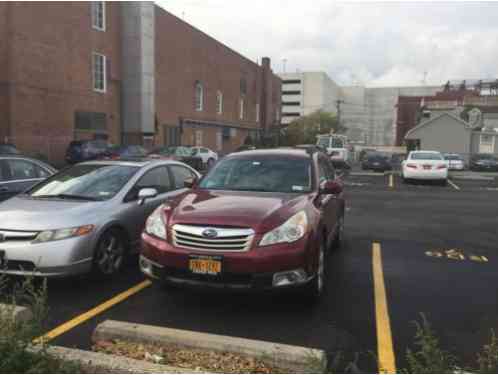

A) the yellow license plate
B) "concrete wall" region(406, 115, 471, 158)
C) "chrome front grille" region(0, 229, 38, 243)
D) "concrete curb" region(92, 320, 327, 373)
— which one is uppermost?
"concrete wall" region(406, 115, 471, 158)

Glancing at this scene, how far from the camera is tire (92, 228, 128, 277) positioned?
5539 millimetres

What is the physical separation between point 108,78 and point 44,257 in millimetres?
28121

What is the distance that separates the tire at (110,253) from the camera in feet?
18.2

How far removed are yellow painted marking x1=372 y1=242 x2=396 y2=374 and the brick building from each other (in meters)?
21.6

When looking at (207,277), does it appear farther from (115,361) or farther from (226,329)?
(115,361)

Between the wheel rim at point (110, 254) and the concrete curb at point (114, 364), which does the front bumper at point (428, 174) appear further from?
the concrete curb at point (114, 364)

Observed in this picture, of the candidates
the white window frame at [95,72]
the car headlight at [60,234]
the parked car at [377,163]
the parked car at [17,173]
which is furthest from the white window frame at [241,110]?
the car headlight at [60,234]

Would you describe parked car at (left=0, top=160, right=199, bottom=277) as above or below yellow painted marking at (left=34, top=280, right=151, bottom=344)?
above

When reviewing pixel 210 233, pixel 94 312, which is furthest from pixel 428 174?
pixel 94 312

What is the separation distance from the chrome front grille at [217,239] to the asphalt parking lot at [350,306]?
25.5 inches

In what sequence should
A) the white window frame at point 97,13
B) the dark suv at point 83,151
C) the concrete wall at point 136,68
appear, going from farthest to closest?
the concrete wall at point 136,68 < the white window frame at point 97,13 < the dark suv at point 83,151

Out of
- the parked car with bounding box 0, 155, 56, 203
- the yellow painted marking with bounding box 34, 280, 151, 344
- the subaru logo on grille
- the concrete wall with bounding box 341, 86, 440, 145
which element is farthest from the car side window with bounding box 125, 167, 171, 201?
the concrete wall with bounding box 341, 86, 440, 145

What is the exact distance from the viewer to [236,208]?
15.7 ft

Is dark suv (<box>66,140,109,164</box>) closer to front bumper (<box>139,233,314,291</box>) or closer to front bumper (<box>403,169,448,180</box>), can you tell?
front bumper (<box>403,169,448,180</box>)
